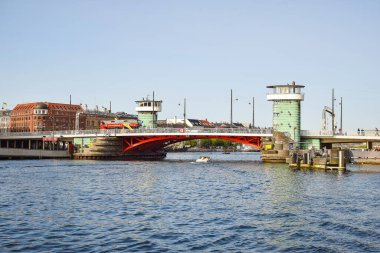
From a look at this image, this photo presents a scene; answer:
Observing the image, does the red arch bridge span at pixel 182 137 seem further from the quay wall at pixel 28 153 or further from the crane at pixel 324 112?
the quay wall at pixel 28 153

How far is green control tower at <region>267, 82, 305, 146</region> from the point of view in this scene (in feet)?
335

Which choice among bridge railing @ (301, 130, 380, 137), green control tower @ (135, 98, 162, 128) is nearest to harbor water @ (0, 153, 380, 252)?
bridge railing @ (301, 130, 380, 137)

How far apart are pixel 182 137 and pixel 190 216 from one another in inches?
2972

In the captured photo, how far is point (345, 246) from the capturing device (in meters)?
27.7

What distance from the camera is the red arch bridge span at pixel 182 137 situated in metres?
103

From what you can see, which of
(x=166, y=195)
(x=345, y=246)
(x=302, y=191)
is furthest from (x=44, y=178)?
(x=345, y=246)

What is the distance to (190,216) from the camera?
37.1 m

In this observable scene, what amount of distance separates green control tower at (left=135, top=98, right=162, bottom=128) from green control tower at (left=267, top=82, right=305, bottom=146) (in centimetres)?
4269

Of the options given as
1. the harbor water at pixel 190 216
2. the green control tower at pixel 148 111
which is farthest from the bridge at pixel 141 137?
the harbor water at pixel 190 216

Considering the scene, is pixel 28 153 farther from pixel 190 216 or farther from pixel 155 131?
pixel 190 216

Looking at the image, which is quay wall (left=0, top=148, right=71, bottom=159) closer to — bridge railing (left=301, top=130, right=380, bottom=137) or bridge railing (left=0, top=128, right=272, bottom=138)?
bridge railing (left=0, top=128, right=272, bottom=138)

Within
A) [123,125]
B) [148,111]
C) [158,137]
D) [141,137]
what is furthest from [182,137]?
[148,111]

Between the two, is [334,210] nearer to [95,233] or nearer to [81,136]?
[95,233]

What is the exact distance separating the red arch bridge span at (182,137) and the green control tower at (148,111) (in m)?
8.03
